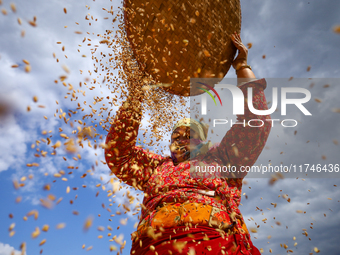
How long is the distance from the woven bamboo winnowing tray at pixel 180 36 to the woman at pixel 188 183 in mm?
282

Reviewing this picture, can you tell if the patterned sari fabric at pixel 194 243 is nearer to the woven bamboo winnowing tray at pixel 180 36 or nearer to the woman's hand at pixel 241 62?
the woven bamboo winnowing tray at pixel 180 36

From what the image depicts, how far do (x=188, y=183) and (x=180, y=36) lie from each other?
1396mm

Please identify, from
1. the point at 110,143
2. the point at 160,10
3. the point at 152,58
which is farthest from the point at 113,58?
the point at 110,143

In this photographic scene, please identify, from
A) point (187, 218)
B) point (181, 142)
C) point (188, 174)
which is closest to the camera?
point (187, 218)

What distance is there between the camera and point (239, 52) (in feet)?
7.64

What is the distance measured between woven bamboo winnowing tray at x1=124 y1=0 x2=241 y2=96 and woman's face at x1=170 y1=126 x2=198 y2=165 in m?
0.63

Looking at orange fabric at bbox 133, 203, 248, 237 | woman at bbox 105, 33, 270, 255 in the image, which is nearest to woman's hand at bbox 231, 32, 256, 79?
woman at bbox 105, 33, 270, 255

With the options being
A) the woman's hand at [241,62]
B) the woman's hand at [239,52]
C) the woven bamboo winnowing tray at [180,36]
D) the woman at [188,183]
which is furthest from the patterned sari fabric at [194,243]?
the woman's hand at [239,52]

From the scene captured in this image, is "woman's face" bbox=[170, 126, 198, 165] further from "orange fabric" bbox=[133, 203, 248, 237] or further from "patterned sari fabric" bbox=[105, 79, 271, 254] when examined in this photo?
"orange fabric" bbox=[133, 203, 248, 237]

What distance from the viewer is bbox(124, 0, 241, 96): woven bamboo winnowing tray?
79.2 inches

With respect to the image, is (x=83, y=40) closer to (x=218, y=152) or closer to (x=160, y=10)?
(x=160, y=10)

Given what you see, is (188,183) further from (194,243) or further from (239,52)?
(239,52)

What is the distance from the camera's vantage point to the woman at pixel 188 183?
1688mm

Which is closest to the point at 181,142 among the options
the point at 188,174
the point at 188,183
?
the point at 188,174
